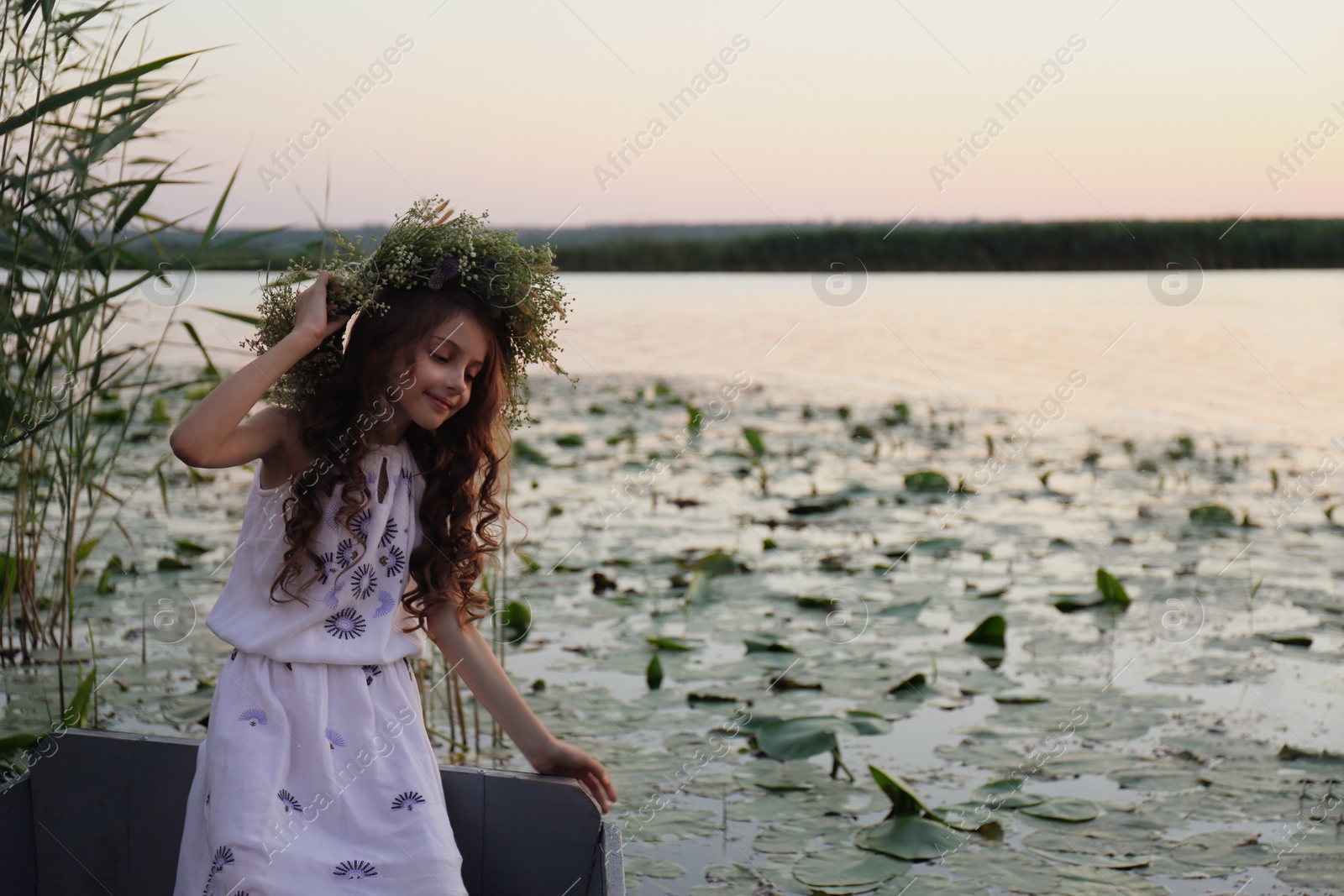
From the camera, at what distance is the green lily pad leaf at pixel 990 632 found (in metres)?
3.16

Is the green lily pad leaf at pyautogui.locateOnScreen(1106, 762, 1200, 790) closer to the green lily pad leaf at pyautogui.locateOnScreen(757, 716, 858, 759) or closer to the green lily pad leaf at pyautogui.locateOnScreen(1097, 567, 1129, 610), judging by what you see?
the green lily pad leaf at pyautogui.locateOnScreen(757, 716, 858, 759)

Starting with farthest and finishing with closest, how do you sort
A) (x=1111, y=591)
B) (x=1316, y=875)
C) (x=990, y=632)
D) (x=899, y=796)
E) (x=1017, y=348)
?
(x=1017, y=348) < (x=1111, y=591) < (x=990, y=632) < (x=899, y=796) < (x=1316, y=875)

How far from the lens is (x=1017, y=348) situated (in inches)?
396

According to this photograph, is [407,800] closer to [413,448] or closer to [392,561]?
[392,561]

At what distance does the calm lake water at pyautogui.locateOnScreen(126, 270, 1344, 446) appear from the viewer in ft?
23.6

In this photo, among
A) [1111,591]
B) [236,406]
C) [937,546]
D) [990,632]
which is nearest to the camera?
[236,406]

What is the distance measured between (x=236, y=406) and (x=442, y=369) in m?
0.30

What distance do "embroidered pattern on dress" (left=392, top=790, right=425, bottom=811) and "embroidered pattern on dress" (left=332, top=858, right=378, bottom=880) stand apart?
80mm

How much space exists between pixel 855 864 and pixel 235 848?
113cm

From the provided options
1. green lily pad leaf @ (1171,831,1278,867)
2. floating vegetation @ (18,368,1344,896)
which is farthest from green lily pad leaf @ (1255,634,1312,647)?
green lily pad leaf @ (1171,831,1278,867)

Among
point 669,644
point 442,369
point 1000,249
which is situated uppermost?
point 1000,249

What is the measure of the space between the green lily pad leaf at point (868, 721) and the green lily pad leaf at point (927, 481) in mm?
2488

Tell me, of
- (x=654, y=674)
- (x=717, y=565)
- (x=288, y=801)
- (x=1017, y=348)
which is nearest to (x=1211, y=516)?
(x=717, y=565)

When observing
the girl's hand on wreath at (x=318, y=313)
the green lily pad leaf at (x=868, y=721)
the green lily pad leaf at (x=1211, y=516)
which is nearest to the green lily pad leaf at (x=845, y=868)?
the green lily pad leaf at (x=868, y=721)
